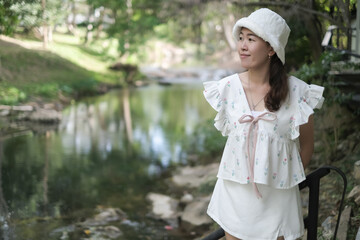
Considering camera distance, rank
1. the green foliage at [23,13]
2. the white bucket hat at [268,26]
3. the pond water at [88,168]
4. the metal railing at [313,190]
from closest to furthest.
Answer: the white bucket hat at [268,26] < the metal railing at [313,190] < the green foliage at [23,13] < the pond water at [88,168]

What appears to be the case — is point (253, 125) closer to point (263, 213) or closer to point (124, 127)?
point (263, 213)

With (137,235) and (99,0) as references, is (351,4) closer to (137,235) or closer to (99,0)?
(137,235)

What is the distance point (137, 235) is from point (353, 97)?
9.35 feet

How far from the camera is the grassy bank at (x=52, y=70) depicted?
31.4ft

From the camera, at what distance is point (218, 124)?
179 cm

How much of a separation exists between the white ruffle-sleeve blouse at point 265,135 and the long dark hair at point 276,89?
0.03 metres

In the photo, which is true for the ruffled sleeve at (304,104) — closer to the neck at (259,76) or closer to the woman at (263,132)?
the woman at (263,132)

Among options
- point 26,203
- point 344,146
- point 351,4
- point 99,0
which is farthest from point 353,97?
point 99,0

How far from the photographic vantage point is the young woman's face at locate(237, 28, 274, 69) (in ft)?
5.71

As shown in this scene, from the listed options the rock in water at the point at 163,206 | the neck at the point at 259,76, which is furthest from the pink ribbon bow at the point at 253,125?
the rock in water at the point at 163,206

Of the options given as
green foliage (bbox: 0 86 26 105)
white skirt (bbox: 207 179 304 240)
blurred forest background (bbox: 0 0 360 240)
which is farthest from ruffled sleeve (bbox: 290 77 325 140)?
green foliage (bbox: 0 86 26 105)

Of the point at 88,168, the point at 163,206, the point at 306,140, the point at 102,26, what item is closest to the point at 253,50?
the point at 306,140

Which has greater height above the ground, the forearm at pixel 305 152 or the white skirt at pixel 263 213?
the forearm at pixel 305 152

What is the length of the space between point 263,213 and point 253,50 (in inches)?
24.3
